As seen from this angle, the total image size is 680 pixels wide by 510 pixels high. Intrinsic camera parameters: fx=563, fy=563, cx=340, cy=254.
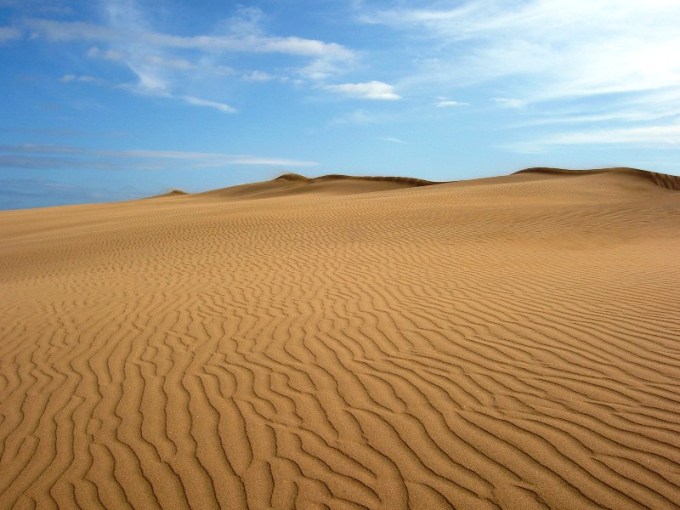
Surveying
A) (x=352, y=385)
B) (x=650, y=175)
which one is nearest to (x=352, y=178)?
(x=650, y=175)

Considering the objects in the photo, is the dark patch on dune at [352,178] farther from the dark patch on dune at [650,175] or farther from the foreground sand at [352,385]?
the foreground sand at [352,385]

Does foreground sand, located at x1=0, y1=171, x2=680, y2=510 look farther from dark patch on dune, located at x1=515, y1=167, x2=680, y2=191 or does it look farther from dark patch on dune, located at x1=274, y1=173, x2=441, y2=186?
dark patch on dune, located at x1=274, y1=173, x2=441, y2=186

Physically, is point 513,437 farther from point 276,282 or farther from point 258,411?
point 276,282

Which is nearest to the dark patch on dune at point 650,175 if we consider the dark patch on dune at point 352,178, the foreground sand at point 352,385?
the dark patch on dune at point 352,178

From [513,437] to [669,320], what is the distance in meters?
3.45

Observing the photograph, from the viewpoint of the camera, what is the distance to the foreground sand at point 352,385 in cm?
351

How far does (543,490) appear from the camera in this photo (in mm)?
3279

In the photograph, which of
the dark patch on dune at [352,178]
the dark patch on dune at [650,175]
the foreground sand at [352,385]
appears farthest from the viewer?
the dark patch on dune at [352,178]

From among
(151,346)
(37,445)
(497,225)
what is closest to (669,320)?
(151,346)

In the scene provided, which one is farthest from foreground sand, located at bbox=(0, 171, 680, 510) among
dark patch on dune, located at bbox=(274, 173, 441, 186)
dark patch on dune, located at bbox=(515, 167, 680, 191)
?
dark patch on dune, located at bbox=(274, 173, 441, 186)

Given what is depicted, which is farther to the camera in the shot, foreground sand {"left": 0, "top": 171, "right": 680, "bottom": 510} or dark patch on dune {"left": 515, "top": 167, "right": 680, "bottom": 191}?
dark patch on dune {"left": 515, "top": 167, "right": 680, "bottom": 191}

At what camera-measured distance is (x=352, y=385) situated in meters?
4.89

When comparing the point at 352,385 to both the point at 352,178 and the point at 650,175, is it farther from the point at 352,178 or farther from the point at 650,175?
the point at 352,178

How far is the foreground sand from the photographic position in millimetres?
3506
